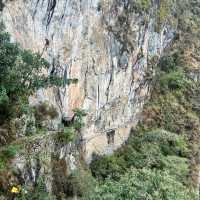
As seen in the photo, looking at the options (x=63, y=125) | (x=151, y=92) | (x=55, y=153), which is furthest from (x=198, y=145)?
(x=55, y=153)

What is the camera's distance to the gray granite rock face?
21.2 meters

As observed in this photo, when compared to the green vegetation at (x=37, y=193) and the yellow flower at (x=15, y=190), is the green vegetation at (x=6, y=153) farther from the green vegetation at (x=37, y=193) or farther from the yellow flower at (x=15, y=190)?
the green vegetation at (x=37, y=193)

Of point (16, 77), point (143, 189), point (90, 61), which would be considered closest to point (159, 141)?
point (90, 61)

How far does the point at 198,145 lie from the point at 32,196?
1635 cm

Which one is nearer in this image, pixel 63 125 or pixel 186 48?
pixel 63 125

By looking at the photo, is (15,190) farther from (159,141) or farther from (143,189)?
(159,141)

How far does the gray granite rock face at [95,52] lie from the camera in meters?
21.2

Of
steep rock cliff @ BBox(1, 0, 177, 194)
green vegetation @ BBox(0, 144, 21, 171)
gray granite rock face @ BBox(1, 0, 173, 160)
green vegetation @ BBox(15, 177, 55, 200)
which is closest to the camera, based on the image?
green vegetation @ BBox(15, 177, 55, 200)

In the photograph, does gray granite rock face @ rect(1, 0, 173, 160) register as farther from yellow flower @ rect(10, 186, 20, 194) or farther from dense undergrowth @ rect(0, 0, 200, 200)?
yellow flower @ rect(10, 186, 20, 194)

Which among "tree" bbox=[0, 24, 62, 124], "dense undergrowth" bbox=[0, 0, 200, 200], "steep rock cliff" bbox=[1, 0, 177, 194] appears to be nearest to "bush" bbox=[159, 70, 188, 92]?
"dense undergrowth" bbox=[0, 0, 200, 200]

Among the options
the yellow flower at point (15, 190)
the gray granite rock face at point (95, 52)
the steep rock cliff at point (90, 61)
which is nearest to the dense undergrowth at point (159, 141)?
the yellow flower at point (15, 190)

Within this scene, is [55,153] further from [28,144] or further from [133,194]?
[133,194]

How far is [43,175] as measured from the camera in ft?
60.2

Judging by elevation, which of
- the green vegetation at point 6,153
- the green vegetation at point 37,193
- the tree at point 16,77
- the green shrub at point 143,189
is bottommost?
the green vegetation at point 37,193
